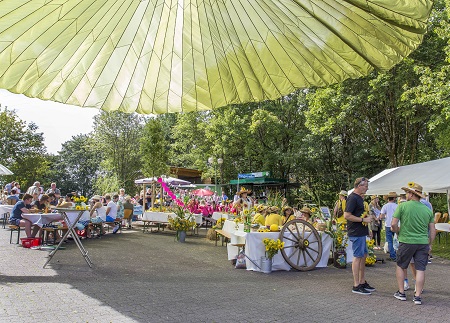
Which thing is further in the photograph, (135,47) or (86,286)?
(86,286)

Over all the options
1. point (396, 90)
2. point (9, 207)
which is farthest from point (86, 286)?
point (396, 90)

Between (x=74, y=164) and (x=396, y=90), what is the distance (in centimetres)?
7640

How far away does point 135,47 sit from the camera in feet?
10.5

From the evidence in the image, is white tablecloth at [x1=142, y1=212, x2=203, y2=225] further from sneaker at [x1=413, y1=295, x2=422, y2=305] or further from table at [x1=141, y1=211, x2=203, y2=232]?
sneaker at [x1=413, y1=295, x2=422, y2=305]

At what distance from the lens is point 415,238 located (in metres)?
6.80

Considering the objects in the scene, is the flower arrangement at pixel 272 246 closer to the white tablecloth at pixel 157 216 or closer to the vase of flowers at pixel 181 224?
the vase of flowers at pixel 181 224

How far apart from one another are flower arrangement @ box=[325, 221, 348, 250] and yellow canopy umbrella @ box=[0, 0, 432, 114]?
7.68 m

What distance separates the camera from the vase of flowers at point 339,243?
1017cm

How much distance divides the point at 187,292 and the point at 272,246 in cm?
280

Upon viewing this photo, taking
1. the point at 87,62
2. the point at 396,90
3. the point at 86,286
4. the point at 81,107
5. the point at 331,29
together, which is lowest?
the point at 86,286

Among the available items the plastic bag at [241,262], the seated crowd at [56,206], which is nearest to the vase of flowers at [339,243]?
the plastic bag at [241,262]

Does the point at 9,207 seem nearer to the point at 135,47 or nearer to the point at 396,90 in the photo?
the point at 135,47

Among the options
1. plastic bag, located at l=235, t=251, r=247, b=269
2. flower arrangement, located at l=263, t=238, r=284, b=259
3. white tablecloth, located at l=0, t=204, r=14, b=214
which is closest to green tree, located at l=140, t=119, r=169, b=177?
white tablecloth, located at l=0, t=204, r=14, b=214

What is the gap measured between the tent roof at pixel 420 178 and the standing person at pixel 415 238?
21.4 feet
